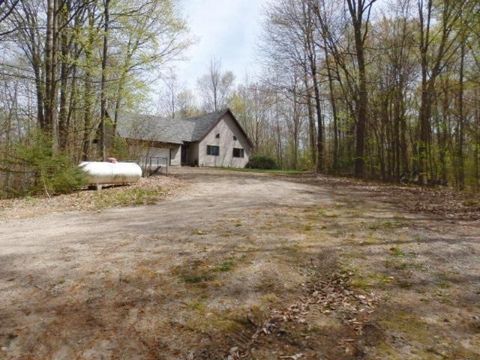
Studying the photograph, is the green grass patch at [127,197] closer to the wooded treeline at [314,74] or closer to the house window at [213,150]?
the wooded treeline at [314,74]

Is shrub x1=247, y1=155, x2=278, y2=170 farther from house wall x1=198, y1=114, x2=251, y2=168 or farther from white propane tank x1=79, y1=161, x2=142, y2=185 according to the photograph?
white propane tank x1=79, y1=161, x2=142, y2=185

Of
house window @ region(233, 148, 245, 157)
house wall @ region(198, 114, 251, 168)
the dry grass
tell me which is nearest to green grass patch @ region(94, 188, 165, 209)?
the dry grass

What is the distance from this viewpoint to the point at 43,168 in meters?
11.5

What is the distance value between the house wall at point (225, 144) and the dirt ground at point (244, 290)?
86.4ft

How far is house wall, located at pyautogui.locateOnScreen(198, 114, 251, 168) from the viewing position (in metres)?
33.2

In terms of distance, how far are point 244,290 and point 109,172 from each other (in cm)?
1049

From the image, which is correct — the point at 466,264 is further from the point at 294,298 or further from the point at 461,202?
the point at 461,202

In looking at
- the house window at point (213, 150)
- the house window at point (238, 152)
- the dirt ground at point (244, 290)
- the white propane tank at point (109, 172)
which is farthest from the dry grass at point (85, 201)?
the house window at point (238, 152)

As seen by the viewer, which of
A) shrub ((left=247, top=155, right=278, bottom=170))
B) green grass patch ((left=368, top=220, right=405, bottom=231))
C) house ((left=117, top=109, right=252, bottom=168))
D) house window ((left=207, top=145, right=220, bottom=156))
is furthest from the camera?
house window ((left=207, top=145, right=220, bottom=156))

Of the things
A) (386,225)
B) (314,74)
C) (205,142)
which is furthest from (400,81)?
(205,142)

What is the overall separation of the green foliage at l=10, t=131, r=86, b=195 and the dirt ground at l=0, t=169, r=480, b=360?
5135 millimetres

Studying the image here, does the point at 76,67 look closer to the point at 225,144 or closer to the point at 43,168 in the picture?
the point at 43,168

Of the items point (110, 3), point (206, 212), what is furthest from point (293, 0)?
point (206, 212)

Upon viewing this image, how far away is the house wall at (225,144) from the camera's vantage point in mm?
33156
